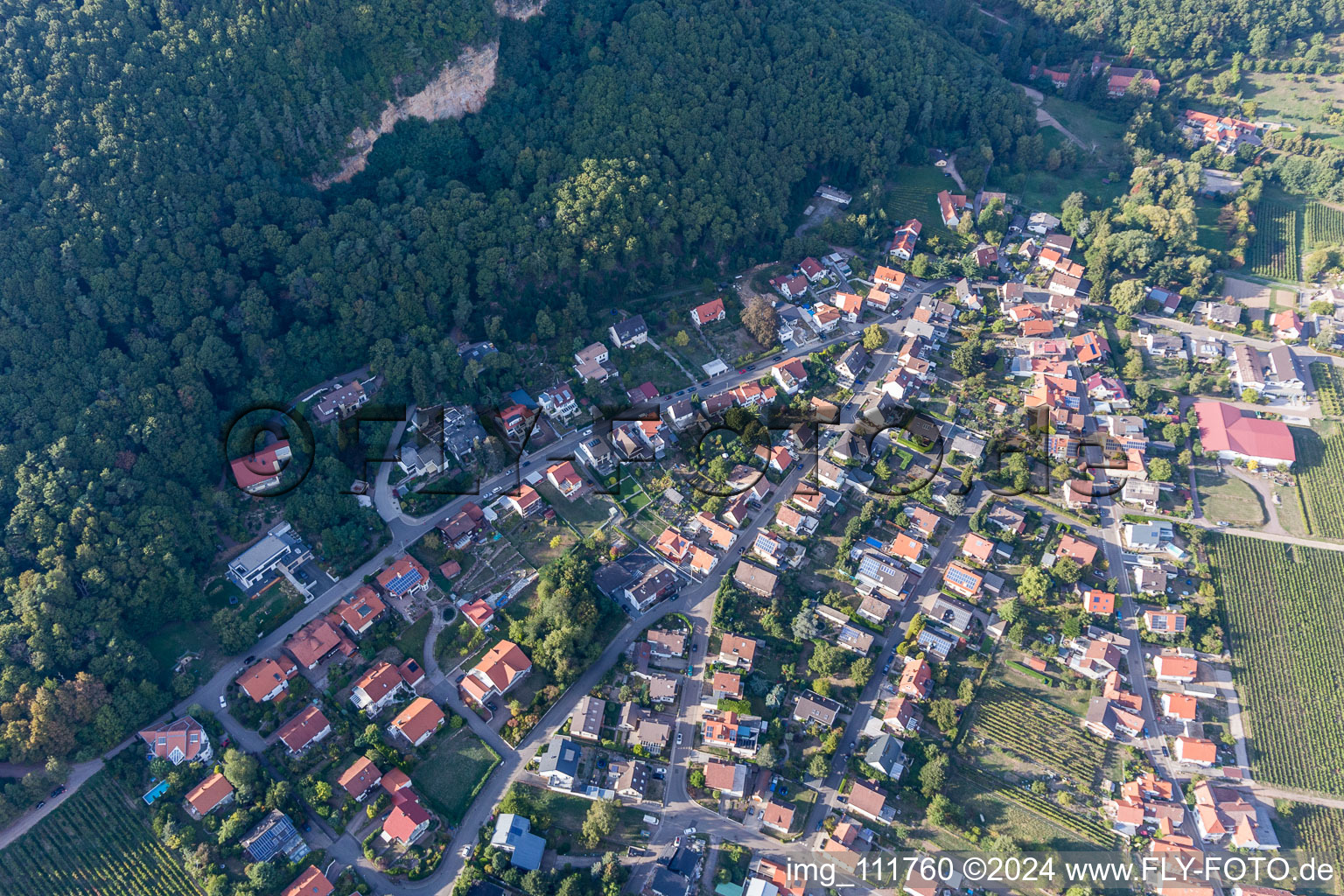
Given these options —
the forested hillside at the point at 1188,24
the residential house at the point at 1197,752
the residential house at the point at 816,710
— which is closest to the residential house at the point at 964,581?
the residential house at the point at 816,710

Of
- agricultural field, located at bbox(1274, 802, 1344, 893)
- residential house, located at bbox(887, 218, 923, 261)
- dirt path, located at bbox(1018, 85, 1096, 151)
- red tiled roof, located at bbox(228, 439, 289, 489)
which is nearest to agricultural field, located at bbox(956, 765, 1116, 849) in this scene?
agricultural field, located at bbox(1274, 802, 1344, 893)

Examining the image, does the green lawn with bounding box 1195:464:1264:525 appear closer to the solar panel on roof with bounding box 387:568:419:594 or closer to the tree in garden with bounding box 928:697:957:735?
the tree in garden with bounding box 928:697:957:735

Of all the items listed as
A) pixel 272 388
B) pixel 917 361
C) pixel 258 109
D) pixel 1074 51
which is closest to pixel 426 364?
pixel 272 388

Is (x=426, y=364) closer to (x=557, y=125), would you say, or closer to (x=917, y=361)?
(x=557, y=125)

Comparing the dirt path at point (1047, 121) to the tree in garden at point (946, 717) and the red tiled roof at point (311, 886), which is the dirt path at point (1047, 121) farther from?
the red tiled roof at point (311, 886)

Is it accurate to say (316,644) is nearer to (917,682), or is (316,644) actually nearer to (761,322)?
(917,682)

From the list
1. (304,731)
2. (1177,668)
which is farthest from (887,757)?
(304,731)
